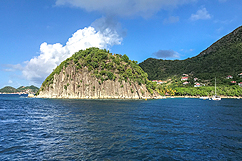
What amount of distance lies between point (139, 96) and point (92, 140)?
437 feet

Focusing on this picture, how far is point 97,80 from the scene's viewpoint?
498ft

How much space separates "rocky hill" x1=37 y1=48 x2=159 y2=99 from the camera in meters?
150

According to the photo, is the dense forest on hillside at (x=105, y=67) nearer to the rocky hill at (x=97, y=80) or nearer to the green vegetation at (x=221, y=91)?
the rocky hill at (x=97, y=80)

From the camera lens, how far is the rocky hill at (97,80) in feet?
490

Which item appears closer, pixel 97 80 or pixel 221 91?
pixel 97 80

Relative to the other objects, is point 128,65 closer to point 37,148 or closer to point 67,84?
point 67,84

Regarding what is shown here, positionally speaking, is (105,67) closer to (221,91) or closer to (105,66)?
(105,66)

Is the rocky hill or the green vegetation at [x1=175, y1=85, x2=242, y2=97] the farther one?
the green vegetation at [x1=175, y1=85, x2=242, y2=97]

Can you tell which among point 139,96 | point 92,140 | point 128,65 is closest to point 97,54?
point 128,65

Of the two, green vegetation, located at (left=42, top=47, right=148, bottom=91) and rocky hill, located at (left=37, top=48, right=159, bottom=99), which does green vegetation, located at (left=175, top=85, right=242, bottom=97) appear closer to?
rocky hill, located at (left=37, top=48, right=159, bottom=99)

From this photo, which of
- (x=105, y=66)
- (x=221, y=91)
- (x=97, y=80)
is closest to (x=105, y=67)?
(x=105, y=66)

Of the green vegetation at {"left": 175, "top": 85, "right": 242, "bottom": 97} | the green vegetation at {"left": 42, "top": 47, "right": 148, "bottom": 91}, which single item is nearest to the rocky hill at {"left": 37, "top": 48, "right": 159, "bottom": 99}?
the green vegetation at {"left": 42, "top": 47, "right": 148, "bottom": 91}

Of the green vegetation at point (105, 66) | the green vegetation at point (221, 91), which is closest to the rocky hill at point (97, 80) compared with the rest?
the green vegetation at point (105, 66)

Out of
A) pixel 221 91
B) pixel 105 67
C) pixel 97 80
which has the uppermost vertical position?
pixel 105 67
